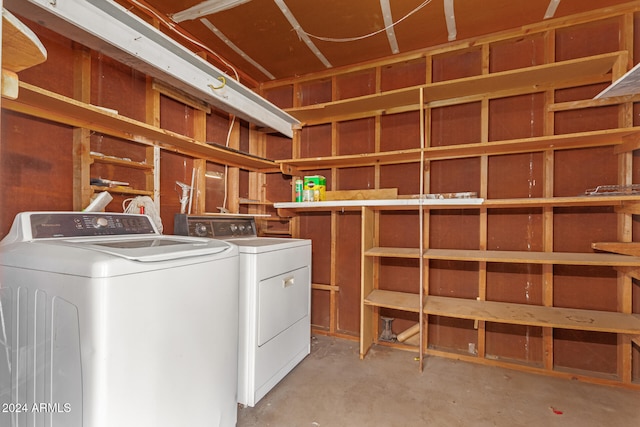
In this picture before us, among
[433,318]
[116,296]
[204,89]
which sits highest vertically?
[204,89]

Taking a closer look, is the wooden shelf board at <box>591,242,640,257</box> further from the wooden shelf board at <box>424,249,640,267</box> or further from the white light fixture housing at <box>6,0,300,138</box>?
the white light fixture housing at <box>6,0,300,138</box>

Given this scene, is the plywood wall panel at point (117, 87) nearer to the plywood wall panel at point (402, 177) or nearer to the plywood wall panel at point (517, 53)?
the plywood wall panel at point (402, 177)

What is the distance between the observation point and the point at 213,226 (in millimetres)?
2062

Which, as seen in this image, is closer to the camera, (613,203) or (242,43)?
(613,203)

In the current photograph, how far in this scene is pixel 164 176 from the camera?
206 centimetres

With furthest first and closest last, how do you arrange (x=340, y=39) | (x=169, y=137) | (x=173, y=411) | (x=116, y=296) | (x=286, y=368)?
(x=340, y=39) → (x=286, y=368) → (x=169, y=137) → (x=173, y=411) → (x=116, y=296)

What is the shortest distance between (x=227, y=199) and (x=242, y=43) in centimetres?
122

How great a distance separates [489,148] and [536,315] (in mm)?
1130

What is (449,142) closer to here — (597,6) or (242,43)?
(597,6)

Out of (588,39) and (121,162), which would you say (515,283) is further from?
(121,162)

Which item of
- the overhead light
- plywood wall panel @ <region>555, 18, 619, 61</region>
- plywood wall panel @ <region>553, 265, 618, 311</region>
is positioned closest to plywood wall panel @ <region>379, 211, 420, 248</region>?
plywood wall panel @ <region>553, 265, 618, 311</region>

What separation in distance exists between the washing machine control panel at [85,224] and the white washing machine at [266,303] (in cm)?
33

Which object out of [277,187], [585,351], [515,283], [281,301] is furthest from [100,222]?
[585,351]

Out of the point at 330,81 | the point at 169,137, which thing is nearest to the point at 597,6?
the point at 330,81
